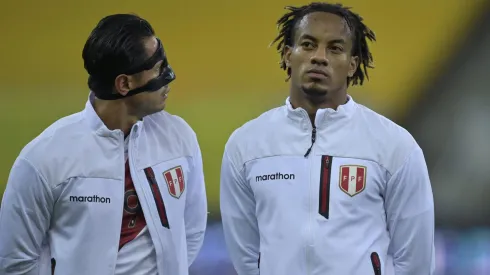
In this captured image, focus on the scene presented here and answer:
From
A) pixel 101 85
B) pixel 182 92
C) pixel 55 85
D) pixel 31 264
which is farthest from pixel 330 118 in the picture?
pixel 55 85

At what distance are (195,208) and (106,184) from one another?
1.32ft

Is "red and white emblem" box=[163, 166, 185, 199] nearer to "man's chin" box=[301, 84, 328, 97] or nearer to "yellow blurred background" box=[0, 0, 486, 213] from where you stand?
"man's chin" box=[301, 84, 328, 97]

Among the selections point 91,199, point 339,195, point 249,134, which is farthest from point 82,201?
point 339,195

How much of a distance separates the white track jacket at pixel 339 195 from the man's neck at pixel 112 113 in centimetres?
37

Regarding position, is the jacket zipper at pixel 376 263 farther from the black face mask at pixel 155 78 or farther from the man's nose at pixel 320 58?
the black face mask at pixel 155 78

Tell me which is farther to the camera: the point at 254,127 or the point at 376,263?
the point at 254,127

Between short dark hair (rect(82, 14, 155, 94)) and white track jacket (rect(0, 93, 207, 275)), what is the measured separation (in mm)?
111

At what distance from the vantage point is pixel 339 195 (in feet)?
8.25

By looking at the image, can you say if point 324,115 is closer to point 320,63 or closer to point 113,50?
point 320,63

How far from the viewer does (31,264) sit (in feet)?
8.52

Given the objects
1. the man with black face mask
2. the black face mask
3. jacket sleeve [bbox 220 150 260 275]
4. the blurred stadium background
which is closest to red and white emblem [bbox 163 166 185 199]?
the man with black face mask

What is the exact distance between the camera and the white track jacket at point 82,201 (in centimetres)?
254

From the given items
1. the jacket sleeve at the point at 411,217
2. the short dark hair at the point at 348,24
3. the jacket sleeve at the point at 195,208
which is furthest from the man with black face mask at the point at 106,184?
the jacket sleeve at the point at 411,217

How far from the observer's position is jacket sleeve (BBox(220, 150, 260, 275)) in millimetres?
2691
